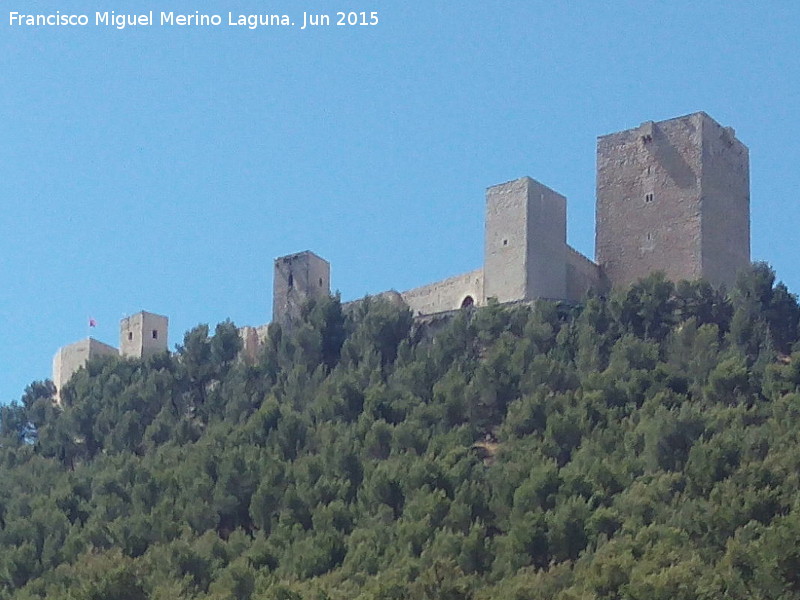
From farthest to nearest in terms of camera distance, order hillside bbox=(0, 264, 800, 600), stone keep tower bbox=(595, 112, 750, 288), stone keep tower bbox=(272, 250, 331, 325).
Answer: stone keep tower bbox=(272, 250, 331, 325) → stone keep tower bbox=(595, 112, 750, 288) → hillside bbox=(0, 264, 800, 600)

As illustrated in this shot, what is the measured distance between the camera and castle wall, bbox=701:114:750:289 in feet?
118

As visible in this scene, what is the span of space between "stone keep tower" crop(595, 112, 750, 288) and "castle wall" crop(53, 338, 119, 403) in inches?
467

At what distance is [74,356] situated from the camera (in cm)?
4234

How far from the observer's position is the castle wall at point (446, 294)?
Result: 123 ft

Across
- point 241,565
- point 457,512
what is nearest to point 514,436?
point 457,512

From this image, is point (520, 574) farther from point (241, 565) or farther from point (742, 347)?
point (742, 347)

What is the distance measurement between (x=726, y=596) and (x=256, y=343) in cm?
1866

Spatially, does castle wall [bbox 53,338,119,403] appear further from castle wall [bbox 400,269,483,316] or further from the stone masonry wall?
the stone masonry wall

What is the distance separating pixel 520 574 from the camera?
26312 millimetres

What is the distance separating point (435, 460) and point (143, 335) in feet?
38.1

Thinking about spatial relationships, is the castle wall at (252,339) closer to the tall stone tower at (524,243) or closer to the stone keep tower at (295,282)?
the stone keep tower at (295,282)

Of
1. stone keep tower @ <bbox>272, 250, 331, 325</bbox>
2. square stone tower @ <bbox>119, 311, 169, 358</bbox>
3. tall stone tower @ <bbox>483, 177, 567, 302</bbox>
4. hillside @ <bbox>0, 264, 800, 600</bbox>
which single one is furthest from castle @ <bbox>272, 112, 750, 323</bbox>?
square stone tower @ <bbox>119, 311, 169, 358</bbox>

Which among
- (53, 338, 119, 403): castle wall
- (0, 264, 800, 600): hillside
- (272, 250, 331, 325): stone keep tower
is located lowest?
(0, 264, 800, 600): hillside

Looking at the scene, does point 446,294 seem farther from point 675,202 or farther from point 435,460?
point 435,460
